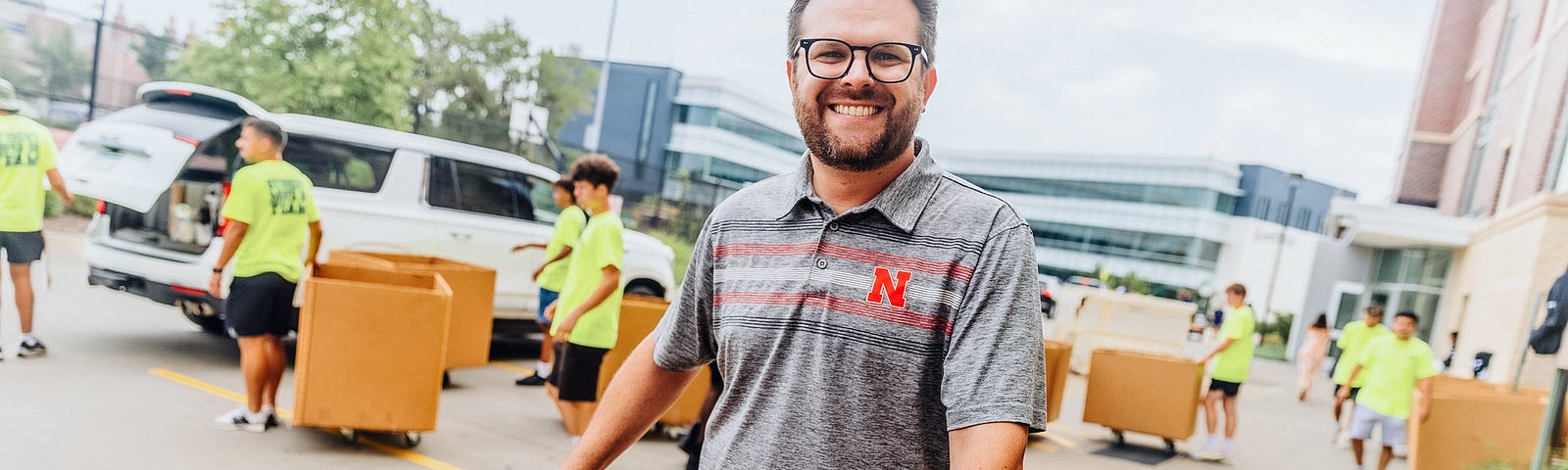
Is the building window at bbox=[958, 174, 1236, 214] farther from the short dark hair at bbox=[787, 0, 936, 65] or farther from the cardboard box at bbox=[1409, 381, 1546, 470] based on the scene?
the short dark hair at bbox=[787, 0, 936, 65]

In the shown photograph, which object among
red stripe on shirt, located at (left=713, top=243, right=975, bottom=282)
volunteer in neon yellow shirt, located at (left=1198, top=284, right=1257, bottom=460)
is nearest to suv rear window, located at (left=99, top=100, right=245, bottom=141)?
red stripe on shirt, located at (left=713, top=243, right=975, bottom=282)

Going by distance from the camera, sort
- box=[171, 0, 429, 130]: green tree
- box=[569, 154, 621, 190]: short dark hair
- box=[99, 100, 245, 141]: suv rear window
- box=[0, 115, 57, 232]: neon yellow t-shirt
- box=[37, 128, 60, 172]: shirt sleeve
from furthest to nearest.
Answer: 1. box=[171, 0, 429, 130]: green tree
2. box=[99, 100, 245, 141]: suv rear window
3. box=[37, 128, 60, 172]: shirt sleeve
4. box=[0, 115, 57, 232]: neon yellow t-shirt
5. box=[569, 154, 621, 190]: short dark hair

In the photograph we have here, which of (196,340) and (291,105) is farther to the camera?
(291,105)

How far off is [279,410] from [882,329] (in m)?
5.68

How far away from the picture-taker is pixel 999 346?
135 cm

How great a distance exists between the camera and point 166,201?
22.8ft

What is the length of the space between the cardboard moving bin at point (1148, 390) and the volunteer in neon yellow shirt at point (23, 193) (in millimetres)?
7918

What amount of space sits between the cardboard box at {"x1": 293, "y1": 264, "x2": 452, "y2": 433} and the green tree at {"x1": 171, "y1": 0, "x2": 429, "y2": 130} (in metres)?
10.2

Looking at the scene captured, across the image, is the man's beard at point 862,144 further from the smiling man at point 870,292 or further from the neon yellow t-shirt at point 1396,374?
the neon yellow t-shirt at point 1396,374

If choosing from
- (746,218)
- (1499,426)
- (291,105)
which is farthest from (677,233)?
(746,218)

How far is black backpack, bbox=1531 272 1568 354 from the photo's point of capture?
16.4ft

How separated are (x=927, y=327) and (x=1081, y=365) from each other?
1421 centimetres

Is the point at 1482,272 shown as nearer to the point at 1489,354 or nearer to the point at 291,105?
the point at 1489,354

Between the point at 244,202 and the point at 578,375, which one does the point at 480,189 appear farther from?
the point at 578,375
